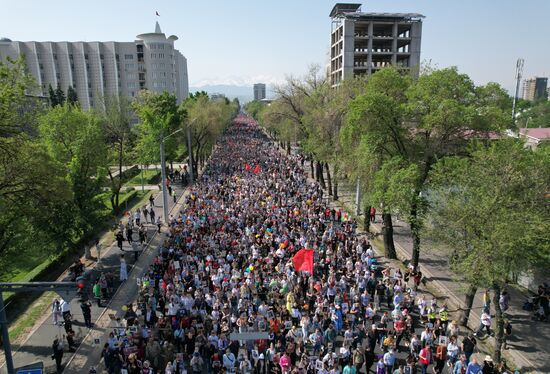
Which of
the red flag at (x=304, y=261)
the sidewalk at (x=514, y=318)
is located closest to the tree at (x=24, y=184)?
the red flag at (x=304, y=261)

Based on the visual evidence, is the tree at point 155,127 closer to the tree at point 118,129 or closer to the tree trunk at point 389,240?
the tree at point 118,129

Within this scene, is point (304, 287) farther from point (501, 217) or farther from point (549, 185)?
point (549, 185)

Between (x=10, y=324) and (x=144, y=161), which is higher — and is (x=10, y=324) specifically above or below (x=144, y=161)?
below

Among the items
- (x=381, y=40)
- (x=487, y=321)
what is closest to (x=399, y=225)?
(x=487, y=321)

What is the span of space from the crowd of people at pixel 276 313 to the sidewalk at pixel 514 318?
1.41 meters

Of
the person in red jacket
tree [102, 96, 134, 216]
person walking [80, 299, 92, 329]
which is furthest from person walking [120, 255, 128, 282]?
tree [102, 96, 134, 216]

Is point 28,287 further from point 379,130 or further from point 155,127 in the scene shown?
point 155,127

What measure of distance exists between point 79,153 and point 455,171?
21578 mm

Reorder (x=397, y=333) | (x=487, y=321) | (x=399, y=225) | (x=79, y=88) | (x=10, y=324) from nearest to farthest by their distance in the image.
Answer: (x=397, y=333)
(x=487, y=321)
(x=10, y=324)
(x=399, y=225)
(x=79, y=88)

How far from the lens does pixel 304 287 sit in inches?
715

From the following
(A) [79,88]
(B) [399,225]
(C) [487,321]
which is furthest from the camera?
(A) [79,88]

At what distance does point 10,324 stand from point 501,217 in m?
20.4

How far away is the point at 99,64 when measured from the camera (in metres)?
104

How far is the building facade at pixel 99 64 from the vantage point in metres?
102
